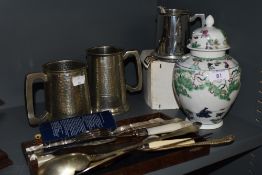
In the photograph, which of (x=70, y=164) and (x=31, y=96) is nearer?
(x=70, y=164)

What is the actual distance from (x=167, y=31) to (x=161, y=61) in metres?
0.08

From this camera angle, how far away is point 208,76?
68 centimetres

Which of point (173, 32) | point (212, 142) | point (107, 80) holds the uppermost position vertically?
point (173, 32)

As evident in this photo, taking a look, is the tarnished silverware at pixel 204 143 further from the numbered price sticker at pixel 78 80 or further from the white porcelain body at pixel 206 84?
the numbered price sticker at pixel 78 80

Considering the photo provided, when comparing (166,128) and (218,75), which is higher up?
(218,75)

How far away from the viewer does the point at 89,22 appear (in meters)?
0.94

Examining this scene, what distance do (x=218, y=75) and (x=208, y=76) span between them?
0.8 inches

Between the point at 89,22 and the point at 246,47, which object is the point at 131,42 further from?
the point at 246,47

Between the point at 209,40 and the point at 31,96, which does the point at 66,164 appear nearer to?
the point at 31,96

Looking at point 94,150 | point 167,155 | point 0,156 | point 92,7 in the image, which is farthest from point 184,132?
point 92,7

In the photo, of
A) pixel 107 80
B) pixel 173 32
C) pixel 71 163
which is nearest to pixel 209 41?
pixel 173 32

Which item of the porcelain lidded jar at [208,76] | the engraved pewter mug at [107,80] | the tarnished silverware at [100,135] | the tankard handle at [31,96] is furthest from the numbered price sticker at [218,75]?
the tankard handle at [31,96]

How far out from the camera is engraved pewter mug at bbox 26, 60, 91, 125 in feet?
2.37

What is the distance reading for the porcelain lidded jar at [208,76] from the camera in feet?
2.25
